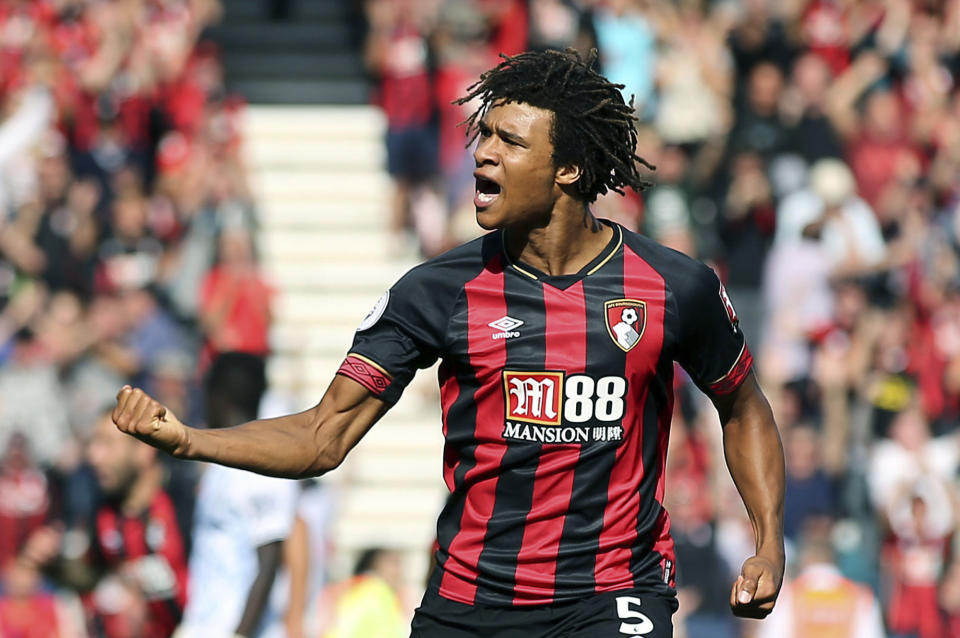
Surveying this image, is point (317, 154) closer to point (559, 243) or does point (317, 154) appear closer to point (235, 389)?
point (235, 389)

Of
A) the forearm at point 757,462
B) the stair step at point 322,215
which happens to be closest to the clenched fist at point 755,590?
the forearm at point 757,462

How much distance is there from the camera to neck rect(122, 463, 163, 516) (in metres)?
8.73

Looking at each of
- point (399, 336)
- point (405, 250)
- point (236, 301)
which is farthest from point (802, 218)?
point (399, 336)

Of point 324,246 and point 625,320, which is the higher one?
point 324,246

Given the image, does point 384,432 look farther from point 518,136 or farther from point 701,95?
point 518,136

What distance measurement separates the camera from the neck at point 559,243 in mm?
5273

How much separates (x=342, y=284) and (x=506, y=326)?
28.9 feet

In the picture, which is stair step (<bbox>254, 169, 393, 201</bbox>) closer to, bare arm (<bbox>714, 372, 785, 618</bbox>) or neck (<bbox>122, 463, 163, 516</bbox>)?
neck (<bbox>122, 463, 163, 516</bbox>)

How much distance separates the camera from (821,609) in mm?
10719

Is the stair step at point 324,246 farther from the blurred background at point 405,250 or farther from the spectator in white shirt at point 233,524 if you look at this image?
the spectator in white shirt at point 233,524

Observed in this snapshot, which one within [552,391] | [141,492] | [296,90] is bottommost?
[141,492]

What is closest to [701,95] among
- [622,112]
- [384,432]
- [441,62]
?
[441,62]

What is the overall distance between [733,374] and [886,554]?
22.4ft

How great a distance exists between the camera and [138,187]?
41.9 feet
